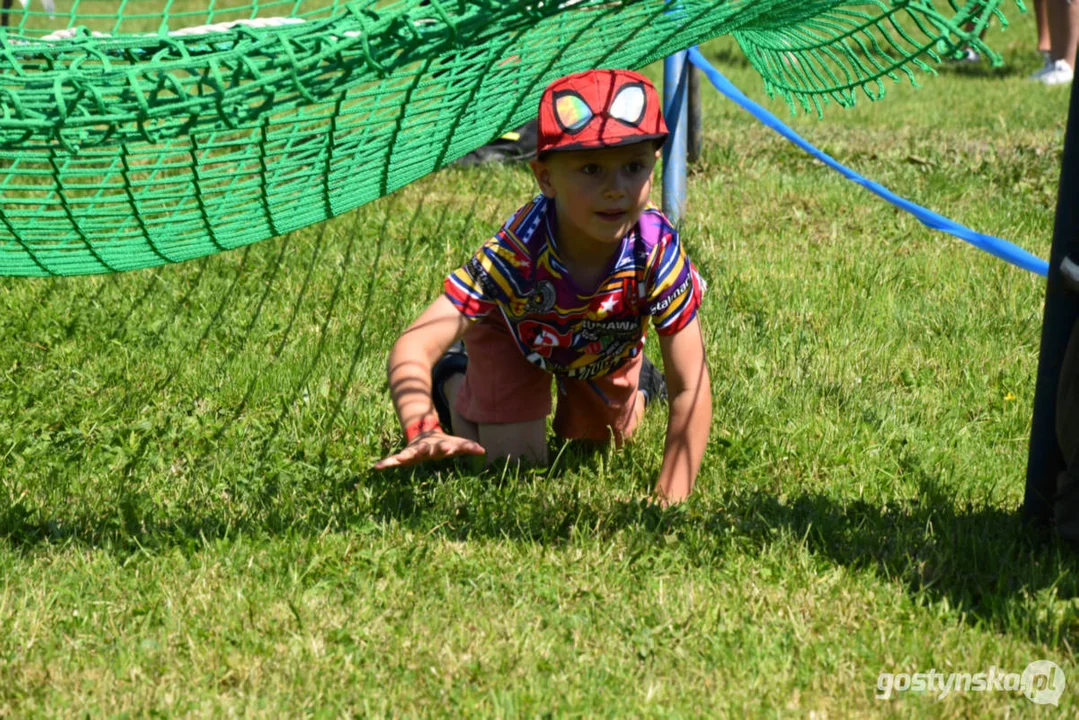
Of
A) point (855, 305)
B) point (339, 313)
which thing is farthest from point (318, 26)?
point (855, 305)

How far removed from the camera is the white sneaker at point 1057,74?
347 inches

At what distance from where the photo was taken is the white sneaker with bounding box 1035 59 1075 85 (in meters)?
8.82

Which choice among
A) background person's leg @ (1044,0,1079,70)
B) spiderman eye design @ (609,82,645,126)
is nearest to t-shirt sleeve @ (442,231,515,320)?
spiderman eye design @ (609,82,645,126)

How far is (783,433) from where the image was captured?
10.5 feet

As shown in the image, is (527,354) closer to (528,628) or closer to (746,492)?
(746,492)

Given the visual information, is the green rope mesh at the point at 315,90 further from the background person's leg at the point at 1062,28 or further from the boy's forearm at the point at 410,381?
the background person's leg at the point at 1062,28

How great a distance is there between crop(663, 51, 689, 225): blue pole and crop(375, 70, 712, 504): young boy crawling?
1492 mm

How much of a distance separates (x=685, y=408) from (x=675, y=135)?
6.41 ft

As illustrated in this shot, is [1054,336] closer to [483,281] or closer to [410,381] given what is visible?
[483,281]

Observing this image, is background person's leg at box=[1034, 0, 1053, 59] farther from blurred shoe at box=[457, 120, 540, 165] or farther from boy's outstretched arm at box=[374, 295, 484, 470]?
boy's outstretched arm at box=[374, 295, 484, 470]

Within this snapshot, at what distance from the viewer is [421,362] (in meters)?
2.65

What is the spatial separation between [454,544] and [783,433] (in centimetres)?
102

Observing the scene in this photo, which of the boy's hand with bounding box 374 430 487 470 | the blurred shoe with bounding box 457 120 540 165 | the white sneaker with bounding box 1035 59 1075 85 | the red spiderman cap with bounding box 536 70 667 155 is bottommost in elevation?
the boy's hand with bounding box 374 430 487 470

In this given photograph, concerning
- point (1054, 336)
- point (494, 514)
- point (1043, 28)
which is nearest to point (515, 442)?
point (494, 514)
